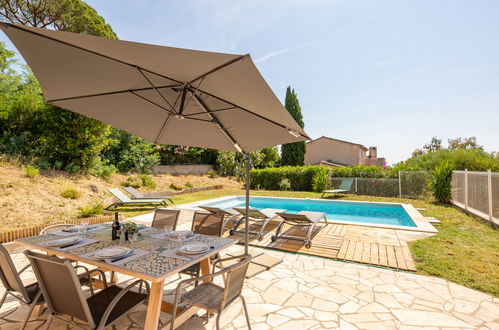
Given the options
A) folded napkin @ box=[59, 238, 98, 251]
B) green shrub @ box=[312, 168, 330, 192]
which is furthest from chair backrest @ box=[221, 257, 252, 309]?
green shrub @ box=[312, 168, 330, 192]

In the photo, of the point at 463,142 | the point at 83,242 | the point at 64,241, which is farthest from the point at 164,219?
the point at 463,142

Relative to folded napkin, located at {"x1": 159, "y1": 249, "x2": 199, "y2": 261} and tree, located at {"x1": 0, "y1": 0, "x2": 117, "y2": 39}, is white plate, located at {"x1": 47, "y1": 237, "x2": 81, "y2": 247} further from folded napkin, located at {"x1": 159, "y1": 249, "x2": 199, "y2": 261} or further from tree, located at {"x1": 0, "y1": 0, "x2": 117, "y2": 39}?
tree, located at {"x1": 0, "y1": 0, "x2": 117, "y2": 39}

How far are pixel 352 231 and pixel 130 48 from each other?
6118mm

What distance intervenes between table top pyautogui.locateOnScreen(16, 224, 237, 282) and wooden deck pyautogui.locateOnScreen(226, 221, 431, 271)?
2.64 metres

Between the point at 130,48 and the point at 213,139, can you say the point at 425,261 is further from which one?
the point at 130,48

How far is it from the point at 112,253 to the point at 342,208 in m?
10.4

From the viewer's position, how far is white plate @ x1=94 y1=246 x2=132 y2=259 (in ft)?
7.41

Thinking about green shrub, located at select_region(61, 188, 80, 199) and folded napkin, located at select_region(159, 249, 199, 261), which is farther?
green shrub, located at select_region(61, 188, 80, 199)

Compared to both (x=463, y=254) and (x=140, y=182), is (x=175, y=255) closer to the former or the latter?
(x=463, y=254)

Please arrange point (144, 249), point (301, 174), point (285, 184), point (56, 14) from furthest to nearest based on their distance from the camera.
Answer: point (285, 184) < point (301, 174) < point (56, 14) < point (144, 249)

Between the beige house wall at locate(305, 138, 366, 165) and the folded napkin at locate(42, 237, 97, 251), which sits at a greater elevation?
the beige house wall at locate(305, 138, 366, 165)

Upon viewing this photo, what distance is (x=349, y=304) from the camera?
9.77 ft

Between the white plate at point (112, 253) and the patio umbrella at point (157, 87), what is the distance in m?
1.57

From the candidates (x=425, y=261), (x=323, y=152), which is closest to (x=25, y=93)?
(x=425, y=261)
